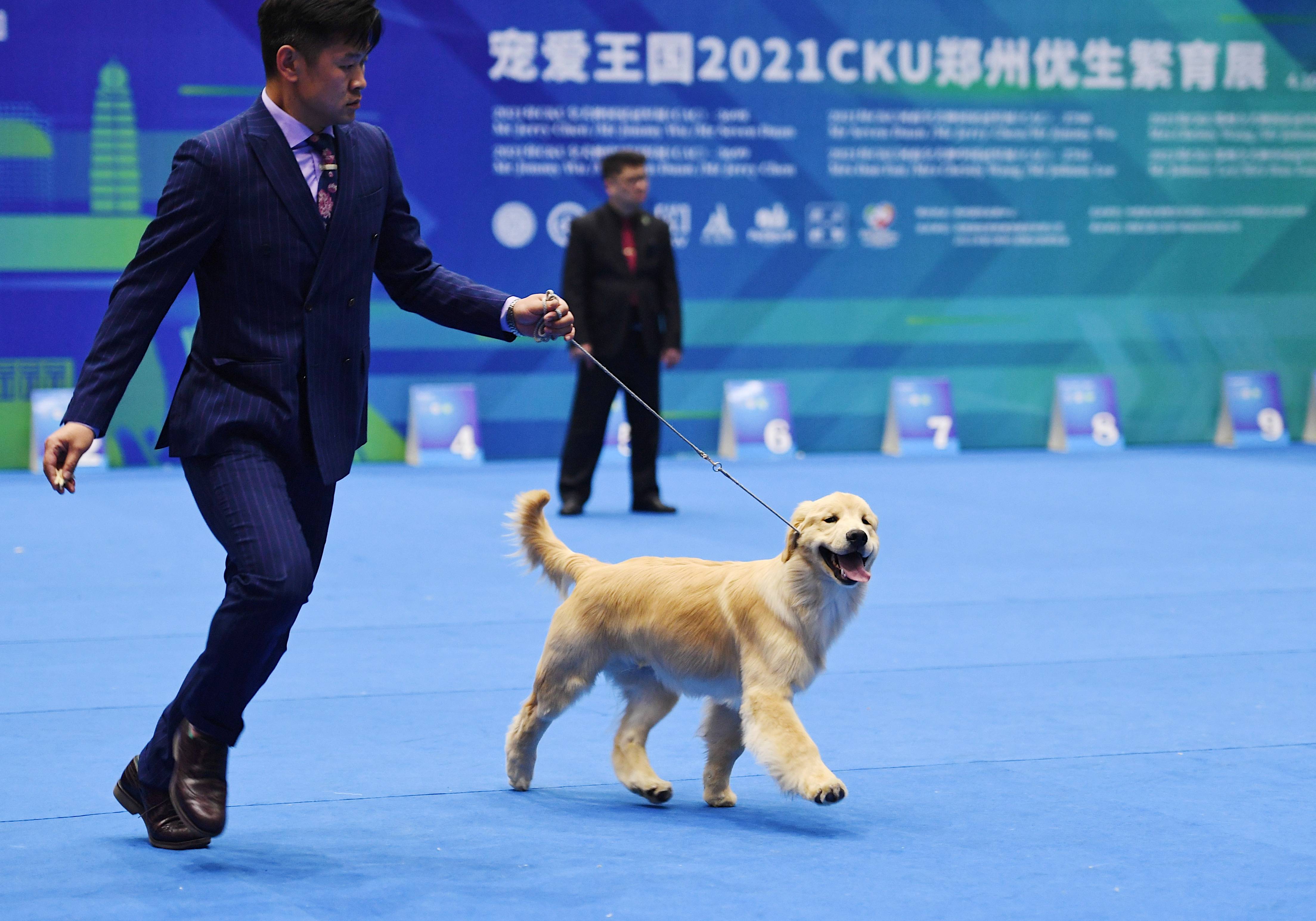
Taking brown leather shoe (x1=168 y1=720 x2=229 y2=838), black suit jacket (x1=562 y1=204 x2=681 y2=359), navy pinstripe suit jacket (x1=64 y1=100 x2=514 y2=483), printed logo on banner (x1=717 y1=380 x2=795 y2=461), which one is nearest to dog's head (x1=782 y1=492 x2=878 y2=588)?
navy pinstripe suit jacket (x1=64 y1=100 x2=514 y2=483)

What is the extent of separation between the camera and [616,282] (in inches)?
384

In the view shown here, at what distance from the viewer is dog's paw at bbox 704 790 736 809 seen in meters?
3.78

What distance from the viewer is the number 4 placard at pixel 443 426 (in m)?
12.3

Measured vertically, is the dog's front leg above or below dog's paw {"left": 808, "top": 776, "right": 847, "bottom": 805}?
above

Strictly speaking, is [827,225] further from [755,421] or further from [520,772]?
[520,772]

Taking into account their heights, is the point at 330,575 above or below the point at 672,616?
below

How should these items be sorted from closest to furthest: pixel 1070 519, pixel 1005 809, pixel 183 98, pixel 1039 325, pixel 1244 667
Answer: pixel 1005 809, pixel 1244 667, pixel 1070 519, pixel 183 98, pixel 1039 325

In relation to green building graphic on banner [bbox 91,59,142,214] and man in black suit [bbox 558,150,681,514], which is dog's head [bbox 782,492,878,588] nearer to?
man in black suit [bbox 558,150,681,514]

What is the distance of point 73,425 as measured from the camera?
3133 millimetres

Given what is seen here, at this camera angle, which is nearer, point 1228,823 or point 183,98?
point 1228,823

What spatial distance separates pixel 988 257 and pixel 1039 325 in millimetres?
765

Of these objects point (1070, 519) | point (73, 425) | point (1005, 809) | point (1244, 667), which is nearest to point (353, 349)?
point (73, 425)

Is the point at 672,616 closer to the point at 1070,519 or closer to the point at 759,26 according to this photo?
the point at 1070,519

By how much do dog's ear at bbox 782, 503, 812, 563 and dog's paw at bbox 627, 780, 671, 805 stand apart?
2.02 ft
